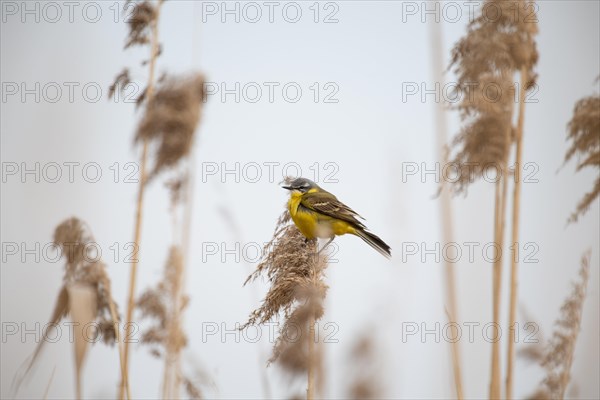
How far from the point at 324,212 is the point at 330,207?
0.47 feet

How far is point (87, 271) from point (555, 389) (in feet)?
8.70

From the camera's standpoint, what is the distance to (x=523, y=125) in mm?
3340

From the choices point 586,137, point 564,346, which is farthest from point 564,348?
point 586,137

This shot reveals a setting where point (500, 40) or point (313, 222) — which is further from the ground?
point (500, 40)

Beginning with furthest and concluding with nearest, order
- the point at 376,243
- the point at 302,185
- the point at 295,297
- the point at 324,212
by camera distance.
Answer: the point at 302,185
the point at 324,212
the point at 376,243
the point at 295,297

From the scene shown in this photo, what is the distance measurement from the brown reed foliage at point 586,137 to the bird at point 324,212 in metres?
1.64

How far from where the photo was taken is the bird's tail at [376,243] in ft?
14.6

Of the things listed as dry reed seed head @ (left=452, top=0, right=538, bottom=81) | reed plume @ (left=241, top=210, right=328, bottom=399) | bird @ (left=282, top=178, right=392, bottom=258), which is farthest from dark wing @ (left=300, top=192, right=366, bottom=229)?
dry reed seed head @ (left=452, top=0, right=538, bottom=81)

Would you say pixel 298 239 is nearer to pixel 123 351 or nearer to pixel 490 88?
pixel 123 351

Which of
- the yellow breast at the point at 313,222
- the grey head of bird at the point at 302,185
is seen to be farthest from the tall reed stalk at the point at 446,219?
the grey head of bird at the point at 302,185

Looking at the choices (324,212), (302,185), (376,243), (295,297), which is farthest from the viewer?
(302,185)

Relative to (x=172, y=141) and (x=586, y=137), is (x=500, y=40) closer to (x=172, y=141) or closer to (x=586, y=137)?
(x=586, y=137)

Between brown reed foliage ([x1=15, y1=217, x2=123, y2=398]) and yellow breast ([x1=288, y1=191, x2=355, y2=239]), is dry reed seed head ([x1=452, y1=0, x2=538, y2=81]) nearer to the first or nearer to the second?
yellow breast ([x1=288, y1=191, x2=355, y2=239])

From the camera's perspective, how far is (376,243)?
462cm
